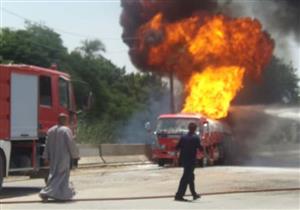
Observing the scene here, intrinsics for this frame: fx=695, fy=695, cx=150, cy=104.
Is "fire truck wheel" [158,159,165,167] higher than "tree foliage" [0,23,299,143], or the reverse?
"tree foliage" [0,23,299,143]

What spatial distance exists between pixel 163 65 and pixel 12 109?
19.1 meters

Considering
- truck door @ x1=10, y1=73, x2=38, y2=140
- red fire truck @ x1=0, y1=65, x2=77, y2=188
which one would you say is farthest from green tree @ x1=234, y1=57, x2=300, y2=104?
truck door @ x1=10, y1=73, x2=38, y2=140

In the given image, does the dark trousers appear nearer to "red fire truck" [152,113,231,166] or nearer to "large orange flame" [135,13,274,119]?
"red fire truck" [152,113,231,166]

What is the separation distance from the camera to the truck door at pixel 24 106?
15688mm

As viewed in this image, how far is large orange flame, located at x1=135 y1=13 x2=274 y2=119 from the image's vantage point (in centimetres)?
3169

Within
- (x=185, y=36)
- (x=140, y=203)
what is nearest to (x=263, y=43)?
(x=185, y=36)

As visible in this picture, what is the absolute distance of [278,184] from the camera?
17.9 metres

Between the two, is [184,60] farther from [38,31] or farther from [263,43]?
[38,31]

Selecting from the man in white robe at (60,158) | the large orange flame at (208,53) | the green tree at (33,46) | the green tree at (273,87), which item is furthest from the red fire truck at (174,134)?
the green tree at (33,46)

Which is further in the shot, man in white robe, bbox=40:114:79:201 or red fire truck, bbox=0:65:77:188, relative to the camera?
red fire truck, bbox=0:65:77:188

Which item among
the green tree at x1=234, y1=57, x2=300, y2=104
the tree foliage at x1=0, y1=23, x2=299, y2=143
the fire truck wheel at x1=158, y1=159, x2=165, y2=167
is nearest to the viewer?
the fire truck wheel at x1=158, y1=159, x2=165, y2=167

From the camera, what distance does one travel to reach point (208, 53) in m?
32.2

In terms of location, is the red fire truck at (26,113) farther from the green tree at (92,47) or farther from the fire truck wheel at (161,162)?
the green tree at (92,47)

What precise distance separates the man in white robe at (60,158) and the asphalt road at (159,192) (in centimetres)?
32
